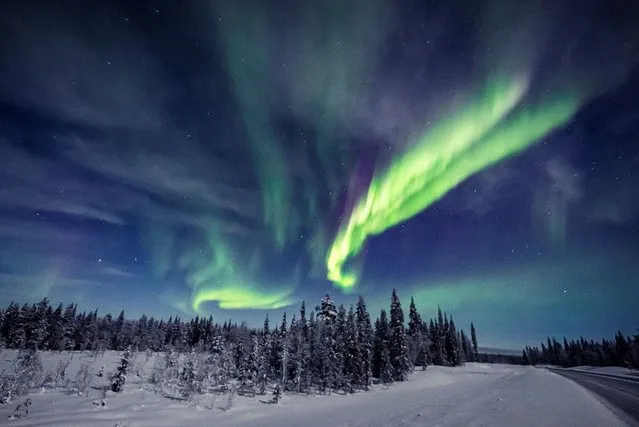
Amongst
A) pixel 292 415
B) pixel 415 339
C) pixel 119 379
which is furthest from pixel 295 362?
pixel 415 339

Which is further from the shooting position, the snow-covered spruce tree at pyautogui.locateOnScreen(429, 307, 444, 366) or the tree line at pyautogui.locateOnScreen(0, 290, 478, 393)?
the snow-covered spruce tree at pyautogui.locateOnScreen(429, 307, 444, 366)

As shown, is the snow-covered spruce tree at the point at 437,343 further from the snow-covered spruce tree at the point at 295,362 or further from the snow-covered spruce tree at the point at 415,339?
the snow-covered spruce tree at the point at 295,362

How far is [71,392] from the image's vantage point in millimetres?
22734

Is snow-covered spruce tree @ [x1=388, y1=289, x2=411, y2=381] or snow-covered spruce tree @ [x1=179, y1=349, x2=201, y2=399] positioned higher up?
snow-covered spruce tree @ [x1=388, y1=289, x2=411, y2=381]

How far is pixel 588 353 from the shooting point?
113500mm

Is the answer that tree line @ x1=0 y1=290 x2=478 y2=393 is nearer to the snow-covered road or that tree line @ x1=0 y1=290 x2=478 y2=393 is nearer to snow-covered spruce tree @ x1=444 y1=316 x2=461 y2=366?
snow-covered spruce tree @ x1=444 y1=316 x2=461 y2=366

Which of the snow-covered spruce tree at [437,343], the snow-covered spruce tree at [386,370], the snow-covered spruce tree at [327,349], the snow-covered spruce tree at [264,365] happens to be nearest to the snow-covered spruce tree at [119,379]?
the snow-covered spruce tree at [264,365]

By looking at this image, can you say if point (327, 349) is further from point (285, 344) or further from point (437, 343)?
point (437, 343)

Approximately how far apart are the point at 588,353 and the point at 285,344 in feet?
450

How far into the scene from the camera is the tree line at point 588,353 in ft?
279

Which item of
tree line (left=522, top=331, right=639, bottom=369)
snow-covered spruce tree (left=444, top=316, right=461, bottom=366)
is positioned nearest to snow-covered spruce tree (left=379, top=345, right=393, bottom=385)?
snow-covered spruce tree (left=444, top=316, right=461, bottom=366)

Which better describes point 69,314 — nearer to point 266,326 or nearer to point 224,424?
point 266,326

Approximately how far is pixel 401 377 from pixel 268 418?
1518 inches

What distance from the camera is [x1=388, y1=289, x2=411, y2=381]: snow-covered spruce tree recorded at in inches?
1911
